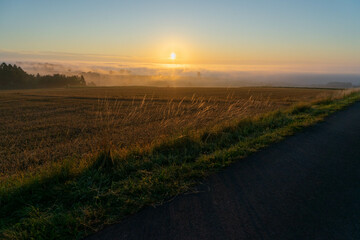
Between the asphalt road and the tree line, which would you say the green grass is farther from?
the tree line

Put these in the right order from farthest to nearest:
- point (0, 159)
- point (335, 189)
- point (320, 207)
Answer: point (0, 159) → point (335, 189) → point (320, 207)

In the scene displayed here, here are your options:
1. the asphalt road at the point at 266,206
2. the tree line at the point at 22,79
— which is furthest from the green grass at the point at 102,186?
the tree line at the point at 22,79

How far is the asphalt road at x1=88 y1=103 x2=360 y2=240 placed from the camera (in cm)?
286

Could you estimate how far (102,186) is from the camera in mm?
4199

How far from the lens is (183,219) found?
312 cm

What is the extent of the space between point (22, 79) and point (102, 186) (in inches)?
4519

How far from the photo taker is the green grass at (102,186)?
3.09m

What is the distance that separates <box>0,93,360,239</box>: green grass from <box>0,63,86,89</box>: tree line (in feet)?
363

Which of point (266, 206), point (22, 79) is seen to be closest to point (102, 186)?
point (266, 206)

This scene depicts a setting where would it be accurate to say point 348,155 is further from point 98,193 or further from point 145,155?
point 98,193

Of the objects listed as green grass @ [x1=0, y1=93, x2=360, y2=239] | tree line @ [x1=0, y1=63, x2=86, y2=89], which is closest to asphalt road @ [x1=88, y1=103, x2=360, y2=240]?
green grass @ [x1=0, y1=93, x2=360, y2=239]

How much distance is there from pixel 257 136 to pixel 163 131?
10.8 feet

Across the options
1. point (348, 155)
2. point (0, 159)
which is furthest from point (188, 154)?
point (0, 159)

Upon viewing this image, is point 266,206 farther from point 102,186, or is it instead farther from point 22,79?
point 22,79
